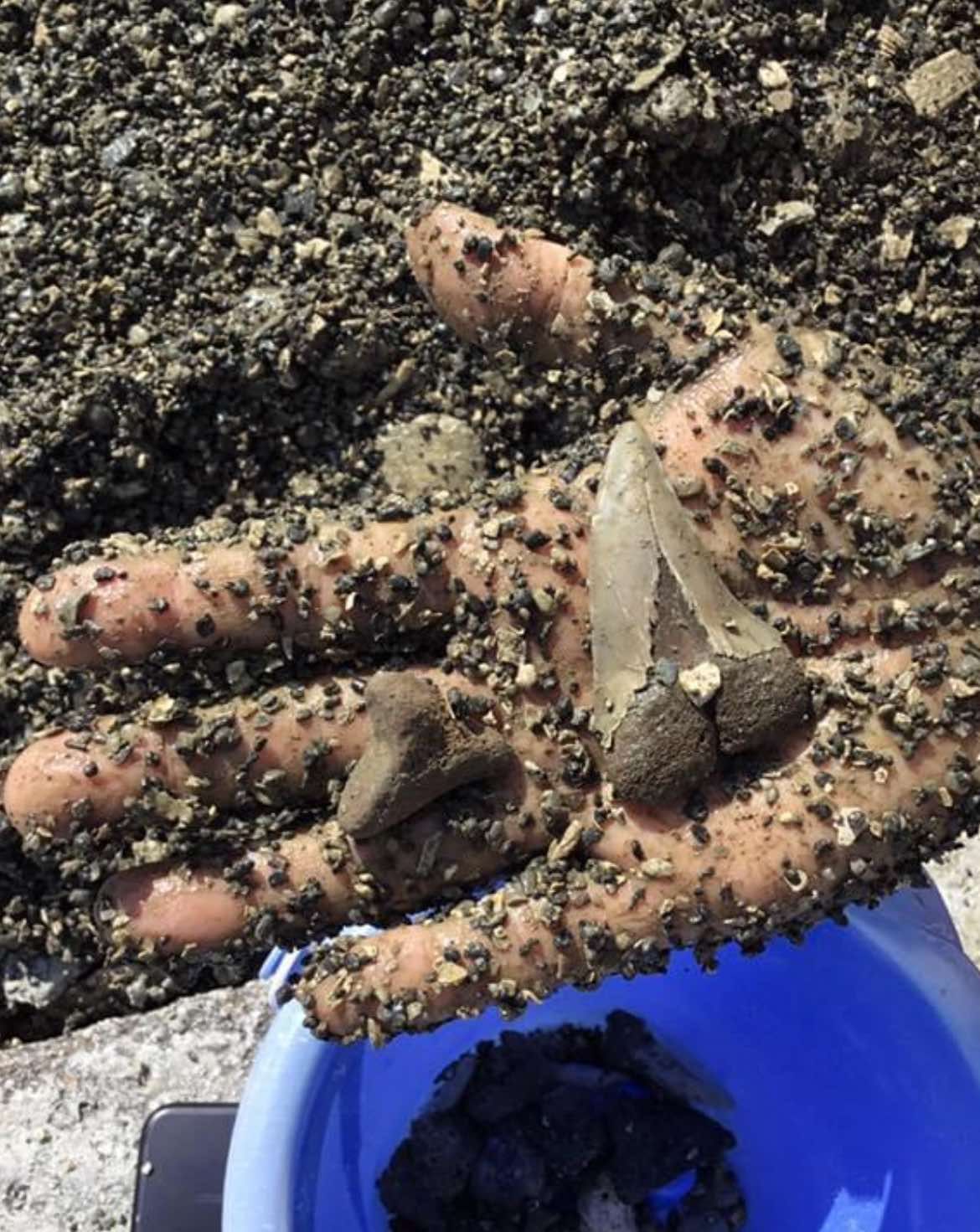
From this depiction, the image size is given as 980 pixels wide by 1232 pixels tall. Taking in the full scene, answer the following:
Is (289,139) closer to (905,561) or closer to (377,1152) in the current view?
(905,561)

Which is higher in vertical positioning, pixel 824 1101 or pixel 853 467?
pixel 853 467

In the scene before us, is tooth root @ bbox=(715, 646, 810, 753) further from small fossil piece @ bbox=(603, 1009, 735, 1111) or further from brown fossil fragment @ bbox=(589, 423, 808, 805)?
small fossil piece @ bbox=(603, 1009, 735, 1111)

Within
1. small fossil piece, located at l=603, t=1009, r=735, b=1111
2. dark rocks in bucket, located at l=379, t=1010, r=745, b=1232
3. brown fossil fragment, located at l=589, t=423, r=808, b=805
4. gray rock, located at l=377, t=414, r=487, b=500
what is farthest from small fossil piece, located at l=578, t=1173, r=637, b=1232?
gray rock, located at l=377, t=414, r=487, b=500

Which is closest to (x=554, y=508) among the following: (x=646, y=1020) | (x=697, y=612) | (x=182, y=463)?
(x=697, y=612)

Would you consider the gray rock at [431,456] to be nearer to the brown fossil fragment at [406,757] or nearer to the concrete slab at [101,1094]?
the brown fossil fragment at [406,757]

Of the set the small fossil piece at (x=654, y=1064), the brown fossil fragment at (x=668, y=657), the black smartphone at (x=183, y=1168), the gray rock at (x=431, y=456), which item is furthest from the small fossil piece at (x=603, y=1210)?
the gray rock at (x=431, y=456)

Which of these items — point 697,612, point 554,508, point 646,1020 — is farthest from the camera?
point 646,1020

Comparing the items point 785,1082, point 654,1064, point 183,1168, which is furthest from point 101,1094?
point 785,1082
